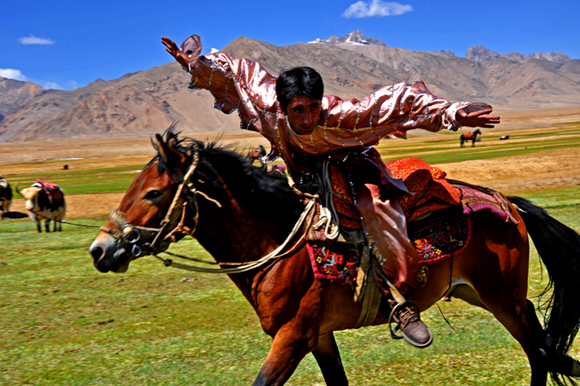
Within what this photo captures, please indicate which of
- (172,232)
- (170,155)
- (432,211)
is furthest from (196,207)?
(432,211)

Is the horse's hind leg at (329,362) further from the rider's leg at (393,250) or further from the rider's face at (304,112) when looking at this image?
the rider's face at (304,112)

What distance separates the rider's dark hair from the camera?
3479 mm

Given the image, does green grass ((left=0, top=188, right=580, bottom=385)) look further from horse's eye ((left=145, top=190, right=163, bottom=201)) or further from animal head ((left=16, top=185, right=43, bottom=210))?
animal head ((left=16, top=185, right=43, bottom=210))

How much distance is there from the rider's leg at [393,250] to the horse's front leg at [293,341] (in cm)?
56

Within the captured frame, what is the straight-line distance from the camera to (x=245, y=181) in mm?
3734

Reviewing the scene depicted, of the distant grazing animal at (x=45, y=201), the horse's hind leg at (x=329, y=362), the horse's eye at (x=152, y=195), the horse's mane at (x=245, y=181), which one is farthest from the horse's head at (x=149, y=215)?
the distant grazing animal at (x=45, y=201)

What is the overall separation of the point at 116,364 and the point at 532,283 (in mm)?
6033

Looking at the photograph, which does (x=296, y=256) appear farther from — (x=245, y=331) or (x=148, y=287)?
(x=148, y=287)

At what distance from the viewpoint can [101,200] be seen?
2192cm

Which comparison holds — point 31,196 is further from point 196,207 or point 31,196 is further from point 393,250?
point 393,250

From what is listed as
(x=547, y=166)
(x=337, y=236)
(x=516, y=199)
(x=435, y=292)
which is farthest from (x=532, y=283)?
(x=547, y=166)

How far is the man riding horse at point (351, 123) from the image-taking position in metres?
3.48

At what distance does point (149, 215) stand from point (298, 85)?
4.60 ft

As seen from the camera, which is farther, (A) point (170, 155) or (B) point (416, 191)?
(B) point (416, 191)
